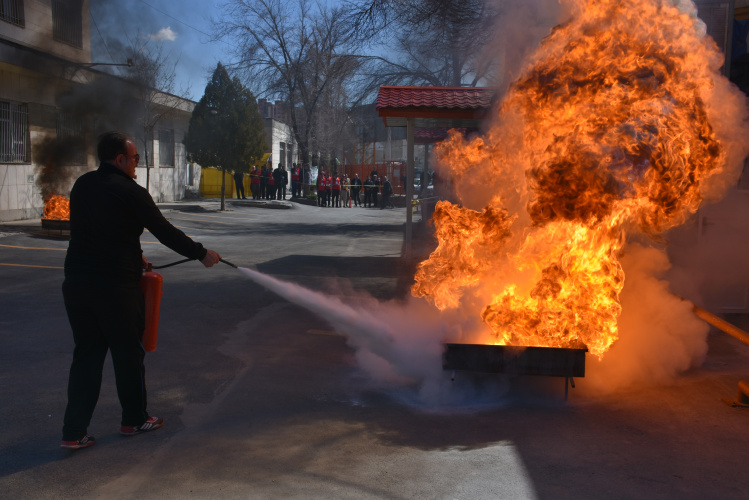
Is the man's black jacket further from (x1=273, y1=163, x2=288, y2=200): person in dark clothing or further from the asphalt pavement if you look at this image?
(x1=273, y1=163, x2=288, y2=200): person in dark clothing

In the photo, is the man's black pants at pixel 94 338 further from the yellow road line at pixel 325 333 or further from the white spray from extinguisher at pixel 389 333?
the yellow road line at pixel 325 333

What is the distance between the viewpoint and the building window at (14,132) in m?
16.9

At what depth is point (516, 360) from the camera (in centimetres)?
461

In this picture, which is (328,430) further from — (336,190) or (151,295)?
(336,190)

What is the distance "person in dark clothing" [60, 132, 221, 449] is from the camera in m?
3.85

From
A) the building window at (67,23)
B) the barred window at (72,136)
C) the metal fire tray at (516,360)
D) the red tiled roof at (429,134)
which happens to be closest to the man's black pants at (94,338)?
the metal fire tray at (516,360)

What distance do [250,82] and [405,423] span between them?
31.3m

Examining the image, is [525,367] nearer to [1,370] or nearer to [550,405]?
[550,405]

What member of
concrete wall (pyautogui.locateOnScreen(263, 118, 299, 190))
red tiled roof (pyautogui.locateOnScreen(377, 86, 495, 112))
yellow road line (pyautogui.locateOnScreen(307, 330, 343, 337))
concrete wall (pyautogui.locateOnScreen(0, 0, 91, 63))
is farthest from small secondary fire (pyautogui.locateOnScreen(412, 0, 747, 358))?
concrete wall (pyautogui.locateOnScreen(263, 118, 299, 190))

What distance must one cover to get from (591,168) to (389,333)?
2487 mm

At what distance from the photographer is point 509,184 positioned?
6.68m

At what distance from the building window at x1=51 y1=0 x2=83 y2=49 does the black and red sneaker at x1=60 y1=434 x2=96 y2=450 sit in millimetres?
17646

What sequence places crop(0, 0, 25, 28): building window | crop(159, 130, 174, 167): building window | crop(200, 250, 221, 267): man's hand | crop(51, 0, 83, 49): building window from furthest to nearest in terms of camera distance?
1. crop(159, 130, 174, 167): building window
2. crop(51, 0, 83, 49): building window
3. crop(0, 0, 25, 28): building window
4. crop(200, 250, 221, 267): man's hand

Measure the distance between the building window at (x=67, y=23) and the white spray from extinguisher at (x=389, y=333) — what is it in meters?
14.4
